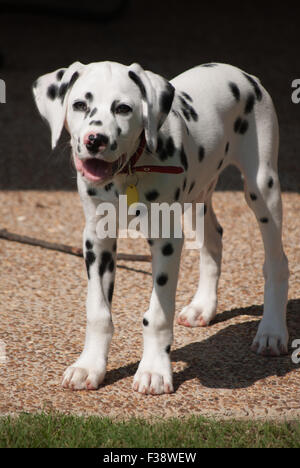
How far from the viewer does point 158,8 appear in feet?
59.9

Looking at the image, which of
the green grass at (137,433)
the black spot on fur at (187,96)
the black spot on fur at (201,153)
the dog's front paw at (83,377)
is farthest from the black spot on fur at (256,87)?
the green grass at (137,433)

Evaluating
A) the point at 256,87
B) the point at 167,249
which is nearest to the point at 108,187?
the point at 167,249

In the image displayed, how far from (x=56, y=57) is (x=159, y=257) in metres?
9.64

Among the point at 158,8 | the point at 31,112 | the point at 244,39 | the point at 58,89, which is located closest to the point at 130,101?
the point at 58,89

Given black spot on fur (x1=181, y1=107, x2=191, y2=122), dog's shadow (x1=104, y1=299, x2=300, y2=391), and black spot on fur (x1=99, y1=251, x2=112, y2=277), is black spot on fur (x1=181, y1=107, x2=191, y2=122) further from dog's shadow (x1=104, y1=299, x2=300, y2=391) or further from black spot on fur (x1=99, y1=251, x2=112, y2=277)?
dog's shadow (x1=104, y1=299, x2=300, y2=391)

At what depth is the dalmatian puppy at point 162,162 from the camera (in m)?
3.96

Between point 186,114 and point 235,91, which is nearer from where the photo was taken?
point 186,114

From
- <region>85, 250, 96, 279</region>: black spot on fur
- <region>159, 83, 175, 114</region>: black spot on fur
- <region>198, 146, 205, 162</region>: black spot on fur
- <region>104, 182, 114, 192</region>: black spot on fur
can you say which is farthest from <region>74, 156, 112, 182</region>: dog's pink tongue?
<region>198, 146, 205, 162</region>: black spot on fur

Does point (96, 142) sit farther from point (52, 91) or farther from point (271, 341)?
point (271, 341)

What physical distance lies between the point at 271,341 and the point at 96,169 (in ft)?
5.71

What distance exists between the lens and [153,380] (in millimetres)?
4398

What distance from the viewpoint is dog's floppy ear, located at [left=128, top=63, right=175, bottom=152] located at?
13.2 feet

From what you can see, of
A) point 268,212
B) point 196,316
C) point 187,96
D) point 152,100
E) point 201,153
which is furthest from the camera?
point 196,316

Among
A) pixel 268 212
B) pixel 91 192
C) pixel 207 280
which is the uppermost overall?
pixel 91 192
